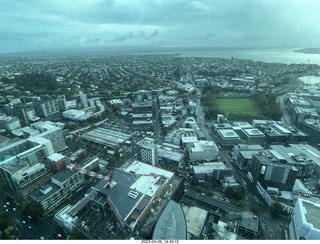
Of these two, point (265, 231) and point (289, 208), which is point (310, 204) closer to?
point (289, 208)

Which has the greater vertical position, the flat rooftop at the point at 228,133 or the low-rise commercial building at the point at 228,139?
the flat rooftop at the point at 228,133

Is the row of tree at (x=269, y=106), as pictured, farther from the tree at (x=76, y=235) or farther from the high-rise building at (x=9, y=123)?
the high-rise building at (x=9, y=123)

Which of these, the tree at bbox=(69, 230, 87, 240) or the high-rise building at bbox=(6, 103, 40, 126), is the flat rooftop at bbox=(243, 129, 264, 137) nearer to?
the tree at bbox=(69, 230, 87, 240)

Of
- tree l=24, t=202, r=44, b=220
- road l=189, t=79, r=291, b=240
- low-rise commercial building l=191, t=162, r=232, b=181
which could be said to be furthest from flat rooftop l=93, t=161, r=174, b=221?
road l=189, t=79, r=291, b=240

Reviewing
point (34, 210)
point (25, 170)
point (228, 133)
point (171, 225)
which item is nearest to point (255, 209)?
point (171, 225)

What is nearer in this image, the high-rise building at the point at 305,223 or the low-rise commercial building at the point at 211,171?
the high-rise building at the point at 305,223

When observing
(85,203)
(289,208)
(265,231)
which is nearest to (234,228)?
(265,231)

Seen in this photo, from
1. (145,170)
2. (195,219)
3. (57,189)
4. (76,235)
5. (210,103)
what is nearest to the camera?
(76,235)

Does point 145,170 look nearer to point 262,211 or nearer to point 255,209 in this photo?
point 255,209

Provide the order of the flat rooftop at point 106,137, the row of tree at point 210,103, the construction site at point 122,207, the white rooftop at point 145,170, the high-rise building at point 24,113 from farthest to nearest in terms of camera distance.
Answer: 1. the row of tree at point 210,103
2. the high-rise building at point 24,113
3. the flat rooftop at point 106,137
4. the white rooftop at point 145,170
5. the construction site at point 122,207

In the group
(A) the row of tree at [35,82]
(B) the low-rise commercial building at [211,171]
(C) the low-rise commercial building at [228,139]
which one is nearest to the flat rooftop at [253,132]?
(C) the low-rise commercial building at [228,139]
